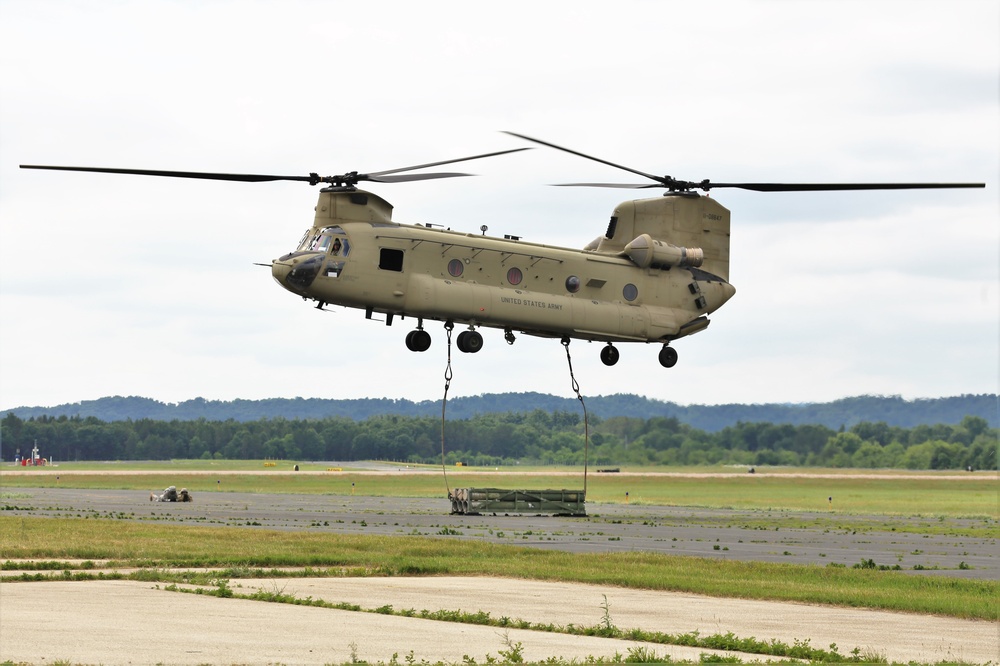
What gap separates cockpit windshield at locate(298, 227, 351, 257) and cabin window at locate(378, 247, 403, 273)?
0.99 meters

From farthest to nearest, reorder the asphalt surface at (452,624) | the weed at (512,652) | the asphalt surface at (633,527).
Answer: the asphalt surface at (633,527), the asphalt surface at (452,624), the weed at (512,652)

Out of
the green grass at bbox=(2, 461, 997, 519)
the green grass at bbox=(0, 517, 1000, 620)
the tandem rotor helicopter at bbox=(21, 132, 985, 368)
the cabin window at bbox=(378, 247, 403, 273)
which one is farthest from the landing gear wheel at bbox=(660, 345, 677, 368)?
the green grass at bbox=(2, 461, 997, 519)

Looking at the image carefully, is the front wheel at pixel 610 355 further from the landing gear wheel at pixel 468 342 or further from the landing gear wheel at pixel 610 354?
the landing gear wheel at pixel 468 342

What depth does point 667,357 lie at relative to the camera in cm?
4241

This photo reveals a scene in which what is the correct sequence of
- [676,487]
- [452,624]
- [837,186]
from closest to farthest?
[452,624] → [837,186] → [676,487]

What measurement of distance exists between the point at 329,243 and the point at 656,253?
412 inches

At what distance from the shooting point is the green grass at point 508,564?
35.8 metres

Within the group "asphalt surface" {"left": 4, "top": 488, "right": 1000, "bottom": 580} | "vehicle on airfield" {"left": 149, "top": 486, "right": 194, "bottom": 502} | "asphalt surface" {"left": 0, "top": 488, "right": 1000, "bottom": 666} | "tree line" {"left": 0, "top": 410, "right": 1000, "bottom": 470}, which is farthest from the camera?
"tree line" {"left": 0, "top": 410, "right": 1000, "bottom": 470}

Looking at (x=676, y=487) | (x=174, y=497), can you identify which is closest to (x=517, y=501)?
(x=174, y=497)

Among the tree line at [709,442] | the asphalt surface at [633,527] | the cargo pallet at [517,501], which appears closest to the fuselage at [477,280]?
the asphalt surface at [633,527]

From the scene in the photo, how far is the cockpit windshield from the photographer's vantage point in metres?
37.2

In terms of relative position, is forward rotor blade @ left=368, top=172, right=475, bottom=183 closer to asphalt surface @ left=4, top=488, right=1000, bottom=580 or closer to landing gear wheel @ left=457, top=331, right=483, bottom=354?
landing gear wheel @ left=457, top=331, right=483, bottom=354

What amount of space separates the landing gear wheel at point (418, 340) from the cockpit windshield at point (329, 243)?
3032 millimetres

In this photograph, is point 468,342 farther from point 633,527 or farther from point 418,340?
point 633,527
